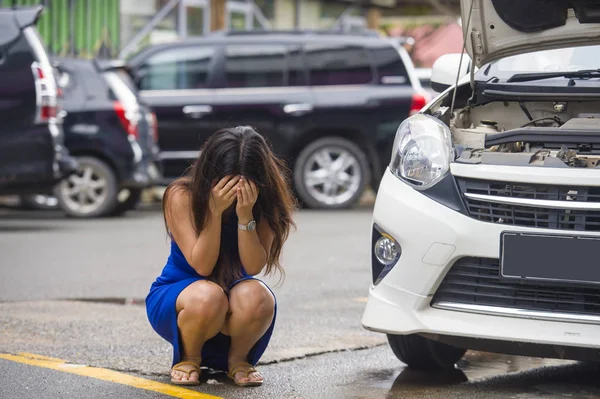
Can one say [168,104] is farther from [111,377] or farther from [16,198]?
[111,377]

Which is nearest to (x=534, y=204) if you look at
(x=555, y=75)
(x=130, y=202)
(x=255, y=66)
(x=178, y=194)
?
(x=555, y=75)

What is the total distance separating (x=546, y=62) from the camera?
5371 mm

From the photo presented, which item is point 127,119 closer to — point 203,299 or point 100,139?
point 100,139

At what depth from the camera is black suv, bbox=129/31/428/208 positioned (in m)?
13.9

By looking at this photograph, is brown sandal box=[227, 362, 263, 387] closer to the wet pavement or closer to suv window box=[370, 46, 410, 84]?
the wet pavement

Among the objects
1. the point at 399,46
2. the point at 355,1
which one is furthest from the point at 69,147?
the point at 355,1

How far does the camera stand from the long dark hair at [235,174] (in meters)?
4.70

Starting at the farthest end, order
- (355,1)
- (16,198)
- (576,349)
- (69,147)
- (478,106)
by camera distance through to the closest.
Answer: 1. (355,1)
2. (16,198)
3. (69,147)
4. (478,106)
5. (576,349)

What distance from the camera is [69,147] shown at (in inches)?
500

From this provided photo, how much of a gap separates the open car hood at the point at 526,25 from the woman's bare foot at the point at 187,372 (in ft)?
5.82

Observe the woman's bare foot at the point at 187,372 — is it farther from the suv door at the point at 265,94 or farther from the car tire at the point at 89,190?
the suv door at the point at 265,94

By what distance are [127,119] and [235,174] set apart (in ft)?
26.9

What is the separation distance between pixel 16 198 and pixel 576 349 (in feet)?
37.8

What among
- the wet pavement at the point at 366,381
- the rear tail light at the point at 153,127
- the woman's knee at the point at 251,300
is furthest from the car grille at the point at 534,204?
the rear tail light at the point at 153,127
